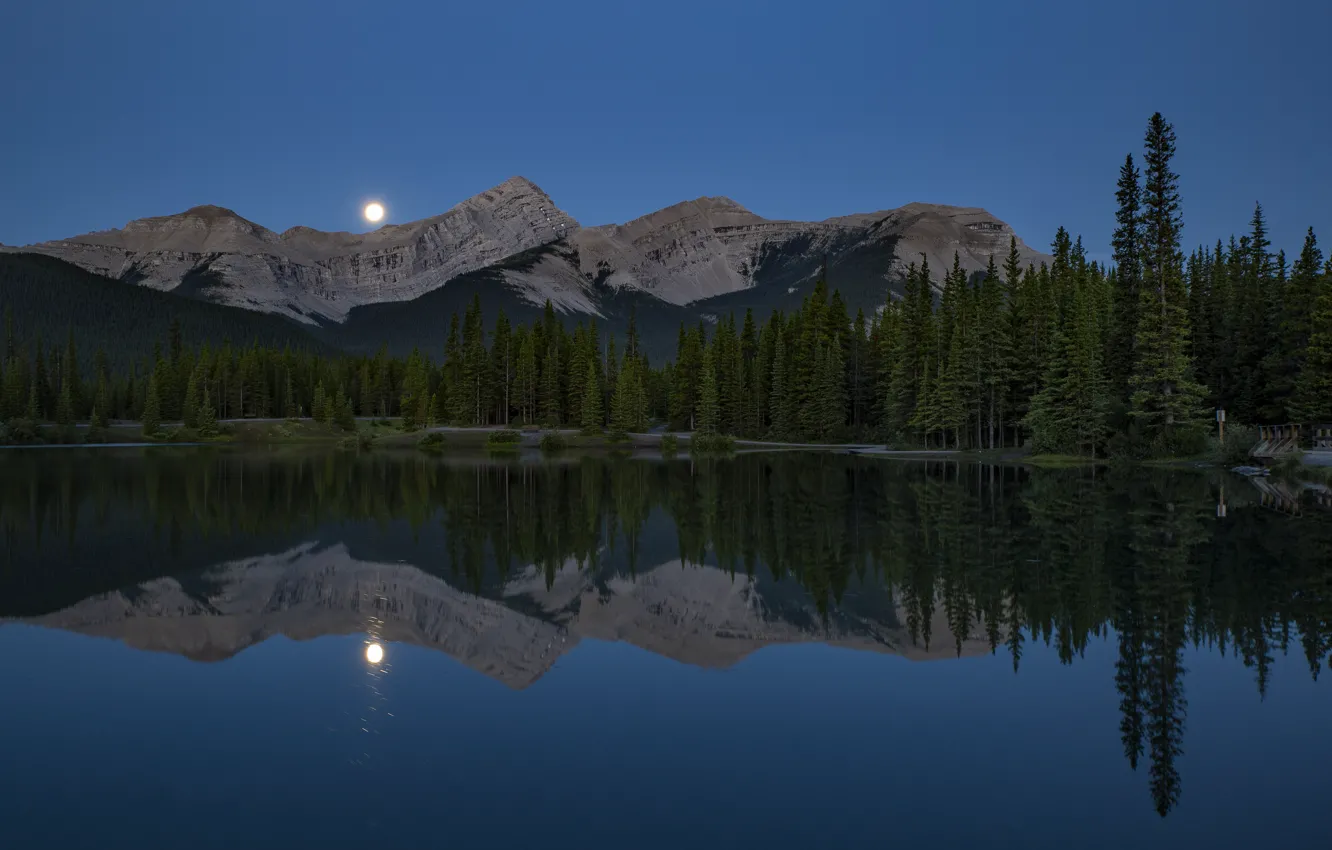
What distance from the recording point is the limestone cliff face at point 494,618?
14938mm

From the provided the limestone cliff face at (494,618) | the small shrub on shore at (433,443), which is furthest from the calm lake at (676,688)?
the small shrub on shore at (433,443)

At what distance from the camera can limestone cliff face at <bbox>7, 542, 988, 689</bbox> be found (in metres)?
14.9

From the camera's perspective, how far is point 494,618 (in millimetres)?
17172

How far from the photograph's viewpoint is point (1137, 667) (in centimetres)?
1281

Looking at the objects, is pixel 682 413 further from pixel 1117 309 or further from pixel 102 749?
pixel 102 749

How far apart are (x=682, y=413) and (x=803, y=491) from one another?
267 ft

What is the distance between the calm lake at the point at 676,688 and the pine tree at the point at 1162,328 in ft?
111

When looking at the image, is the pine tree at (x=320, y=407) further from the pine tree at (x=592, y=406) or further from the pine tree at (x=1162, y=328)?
the pine tree at (x=1162, y=328)

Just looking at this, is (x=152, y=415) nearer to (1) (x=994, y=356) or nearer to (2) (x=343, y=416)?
(2) (x=343, y=416)

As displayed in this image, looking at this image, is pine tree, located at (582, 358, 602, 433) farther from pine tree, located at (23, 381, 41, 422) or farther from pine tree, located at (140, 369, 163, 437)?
pine tree, located at (23, 381, 41, 422)

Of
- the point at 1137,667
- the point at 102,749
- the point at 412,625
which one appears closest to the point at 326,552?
the point at 412,625

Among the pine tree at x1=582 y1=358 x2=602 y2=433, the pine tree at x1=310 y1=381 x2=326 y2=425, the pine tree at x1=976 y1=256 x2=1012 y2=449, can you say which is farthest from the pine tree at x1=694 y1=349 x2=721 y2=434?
the pine tree at x1=310 y1=381 x2=326 y2=425

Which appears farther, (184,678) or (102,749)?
(184,678)

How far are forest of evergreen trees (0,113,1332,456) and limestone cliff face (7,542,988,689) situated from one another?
50142mm
